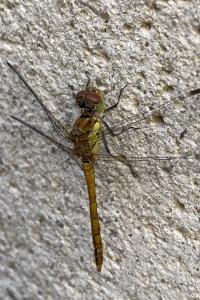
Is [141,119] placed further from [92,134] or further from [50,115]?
[50,115]

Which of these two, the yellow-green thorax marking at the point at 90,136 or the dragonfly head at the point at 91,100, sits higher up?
the dragonfly head at the point at 91,100

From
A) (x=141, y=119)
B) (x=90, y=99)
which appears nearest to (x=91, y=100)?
(x=90, y=99)

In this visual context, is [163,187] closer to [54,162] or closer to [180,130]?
[180,130]

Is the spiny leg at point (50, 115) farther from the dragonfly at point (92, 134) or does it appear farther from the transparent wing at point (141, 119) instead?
the transparent wing at point (141, 119)

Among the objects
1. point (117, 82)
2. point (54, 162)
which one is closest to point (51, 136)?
point (54, 162)

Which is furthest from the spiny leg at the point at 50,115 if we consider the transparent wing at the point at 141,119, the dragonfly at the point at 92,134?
the transparent wing at the point at 141,119

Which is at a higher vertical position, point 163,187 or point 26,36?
point 26,36
